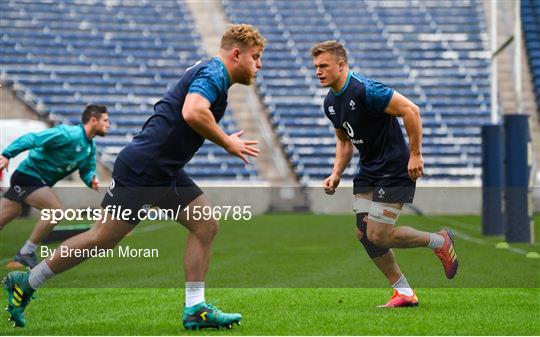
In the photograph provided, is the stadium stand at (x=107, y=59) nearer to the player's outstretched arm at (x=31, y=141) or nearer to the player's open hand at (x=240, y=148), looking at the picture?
the player's outstretched arm at (x=31, y=141)

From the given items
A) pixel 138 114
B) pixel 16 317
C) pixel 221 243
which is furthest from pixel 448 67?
pixel 16 317

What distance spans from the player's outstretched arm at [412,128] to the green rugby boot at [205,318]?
63.5 inches

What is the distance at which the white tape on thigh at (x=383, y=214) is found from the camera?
656 cm

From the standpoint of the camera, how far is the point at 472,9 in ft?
97.1

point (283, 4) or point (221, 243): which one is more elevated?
point (283, 4)

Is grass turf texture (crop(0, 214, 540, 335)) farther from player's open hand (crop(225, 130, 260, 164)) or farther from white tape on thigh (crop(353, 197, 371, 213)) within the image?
player's open hand (crop(225, 130, 260, 164))

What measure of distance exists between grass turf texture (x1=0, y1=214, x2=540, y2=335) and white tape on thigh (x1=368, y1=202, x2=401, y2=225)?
0.63m

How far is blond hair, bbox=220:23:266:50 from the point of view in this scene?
5.39 meters

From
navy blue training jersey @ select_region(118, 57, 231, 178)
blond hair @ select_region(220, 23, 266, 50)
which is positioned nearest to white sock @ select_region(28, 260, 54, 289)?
navy blue training jersey @ select_region(118, 57, 231, 178)

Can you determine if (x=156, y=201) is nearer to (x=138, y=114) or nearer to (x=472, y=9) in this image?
(x=138, y=114)

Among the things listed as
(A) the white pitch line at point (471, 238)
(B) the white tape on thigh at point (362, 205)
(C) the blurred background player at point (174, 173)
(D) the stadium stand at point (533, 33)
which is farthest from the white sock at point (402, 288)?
(D) the stadium stand at point (533, 33)

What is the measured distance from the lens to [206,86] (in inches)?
203

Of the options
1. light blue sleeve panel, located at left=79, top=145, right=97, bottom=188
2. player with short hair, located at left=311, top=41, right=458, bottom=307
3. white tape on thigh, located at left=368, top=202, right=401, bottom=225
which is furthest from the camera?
light blue sleeve panel, located at left=79, top=145, right=97, bottom=188

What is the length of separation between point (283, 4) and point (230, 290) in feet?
75.0
